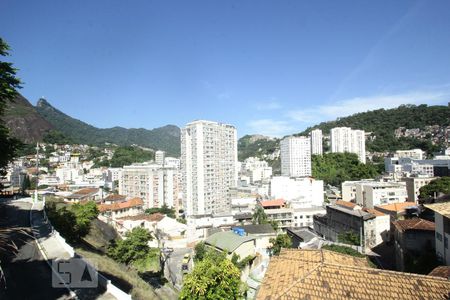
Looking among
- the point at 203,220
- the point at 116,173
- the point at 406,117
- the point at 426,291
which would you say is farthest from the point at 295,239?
the point at 406,117

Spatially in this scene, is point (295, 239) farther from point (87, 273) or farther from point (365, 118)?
point (365, 118)

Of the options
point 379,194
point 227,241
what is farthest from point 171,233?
point 379,194

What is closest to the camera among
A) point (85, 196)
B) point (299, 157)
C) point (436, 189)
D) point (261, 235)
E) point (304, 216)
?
point (261, 235)

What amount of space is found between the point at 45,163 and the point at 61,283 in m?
96.8

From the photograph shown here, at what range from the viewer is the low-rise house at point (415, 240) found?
653 inches

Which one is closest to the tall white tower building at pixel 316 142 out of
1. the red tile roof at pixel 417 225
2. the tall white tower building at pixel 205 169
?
the tall white tower building at pixel 205 169

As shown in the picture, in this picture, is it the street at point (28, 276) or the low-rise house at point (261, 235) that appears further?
the low-rise house at point (261, 235)

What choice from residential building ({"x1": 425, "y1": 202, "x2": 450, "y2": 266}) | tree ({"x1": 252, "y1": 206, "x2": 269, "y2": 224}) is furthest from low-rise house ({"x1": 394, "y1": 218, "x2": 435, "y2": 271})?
tree ({"x1": 252, "y1": 206, "x2": 269, "y2": 224})

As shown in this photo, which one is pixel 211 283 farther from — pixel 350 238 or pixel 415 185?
pixel 415 185

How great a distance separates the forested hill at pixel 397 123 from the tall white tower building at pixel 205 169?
77834mm

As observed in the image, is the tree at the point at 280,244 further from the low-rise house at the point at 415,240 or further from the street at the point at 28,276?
the street at the point at 28,276

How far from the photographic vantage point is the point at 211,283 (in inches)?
360

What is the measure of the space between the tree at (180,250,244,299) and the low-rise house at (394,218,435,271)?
12.3 meters

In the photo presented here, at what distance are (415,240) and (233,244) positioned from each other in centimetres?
1382
